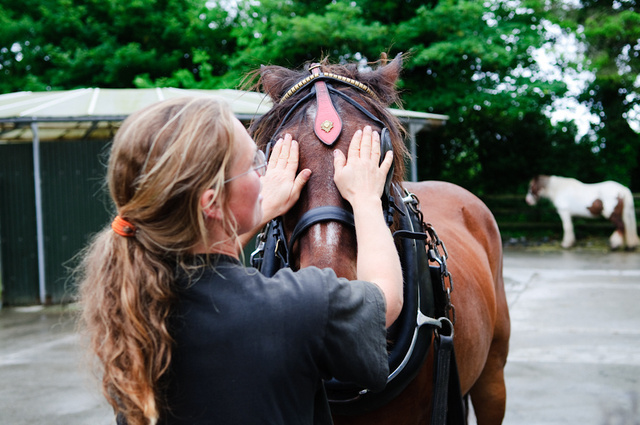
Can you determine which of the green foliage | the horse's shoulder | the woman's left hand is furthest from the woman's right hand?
the green foliage

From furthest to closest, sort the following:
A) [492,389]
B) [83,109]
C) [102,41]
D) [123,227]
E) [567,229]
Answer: [102,41]
[567,229]
[83,109]
[492,389]
[123,227]

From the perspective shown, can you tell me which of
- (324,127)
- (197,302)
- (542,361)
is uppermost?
(324,127)

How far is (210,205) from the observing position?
A: 1.01 meters

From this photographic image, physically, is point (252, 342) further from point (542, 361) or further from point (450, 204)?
point (542, 361)

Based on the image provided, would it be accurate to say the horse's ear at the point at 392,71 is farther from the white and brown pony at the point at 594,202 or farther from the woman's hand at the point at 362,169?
the white and brown pony at the point at 594,202

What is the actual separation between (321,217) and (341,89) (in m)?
0.56

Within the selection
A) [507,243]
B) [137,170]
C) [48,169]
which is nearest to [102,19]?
[48,169]

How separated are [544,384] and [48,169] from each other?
6.96 m

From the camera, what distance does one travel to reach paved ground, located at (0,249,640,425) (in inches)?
164

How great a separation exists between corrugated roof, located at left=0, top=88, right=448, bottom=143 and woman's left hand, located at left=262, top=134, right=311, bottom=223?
4.77 m

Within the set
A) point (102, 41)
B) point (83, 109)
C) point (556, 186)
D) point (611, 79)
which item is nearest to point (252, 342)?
point (83, 109)

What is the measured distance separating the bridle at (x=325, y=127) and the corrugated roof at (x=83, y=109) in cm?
443

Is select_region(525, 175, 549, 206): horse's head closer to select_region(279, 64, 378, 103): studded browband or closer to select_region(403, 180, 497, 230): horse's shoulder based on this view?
select_region(403, 180, 497, 230): horse's shoulder

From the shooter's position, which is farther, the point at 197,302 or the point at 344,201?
the point at 344,201
